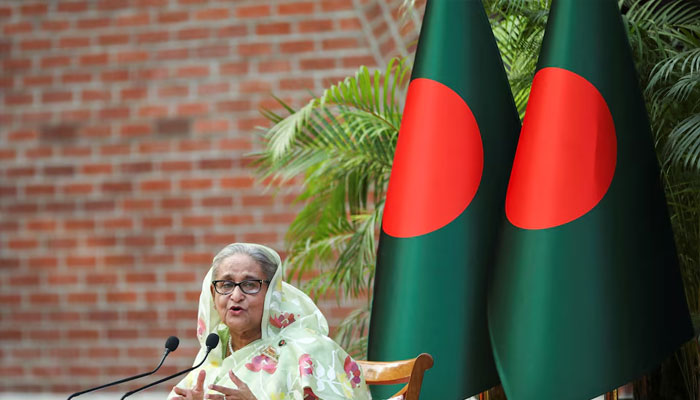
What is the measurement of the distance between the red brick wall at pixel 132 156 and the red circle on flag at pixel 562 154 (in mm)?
1807

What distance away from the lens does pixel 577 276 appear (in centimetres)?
225

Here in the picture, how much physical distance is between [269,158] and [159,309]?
1.55m

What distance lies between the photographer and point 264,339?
1783 mm

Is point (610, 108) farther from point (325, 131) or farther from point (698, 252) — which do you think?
point (325, 131)

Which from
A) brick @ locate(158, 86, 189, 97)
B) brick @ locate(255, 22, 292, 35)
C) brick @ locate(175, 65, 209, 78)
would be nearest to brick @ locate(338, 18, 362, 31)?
brick @ locate(255, 22, 292, 35)

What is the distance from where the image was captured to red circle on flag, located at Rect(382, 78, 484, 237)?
2.47 meters

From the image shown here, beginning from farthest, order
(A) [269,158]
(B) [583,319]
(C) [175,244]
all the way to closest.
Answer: (C) [175,244], (A) [269,158], (B) [583,319]

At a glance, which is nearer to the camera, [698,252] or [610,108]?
[610,108]

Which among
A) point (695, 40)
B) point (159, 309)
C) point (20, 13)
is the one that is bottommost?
point (159, 309)

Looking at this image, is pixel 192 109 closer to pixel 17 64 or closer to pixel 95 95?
pixel 95 95

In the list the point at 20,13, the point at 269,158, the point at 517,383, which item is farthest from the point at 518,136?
the point at 20,13

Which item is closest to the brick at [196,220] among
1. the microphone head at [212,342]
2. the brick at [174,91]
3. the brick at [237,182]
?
the brick at [237,182]

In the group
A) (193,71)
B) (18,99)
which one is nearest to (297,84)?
(193,71)

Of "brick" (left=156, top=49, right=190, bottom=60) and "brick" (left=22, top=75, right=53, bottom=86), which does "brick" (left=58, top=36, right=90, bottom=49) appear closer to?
"brick" (left=22, top=75, right=53, bottom=86)
